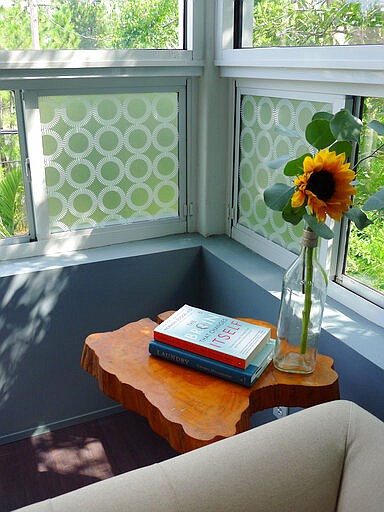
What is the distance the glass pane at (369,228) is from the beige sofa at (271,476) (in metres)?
0.59

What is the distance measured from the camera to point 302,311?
1.43m

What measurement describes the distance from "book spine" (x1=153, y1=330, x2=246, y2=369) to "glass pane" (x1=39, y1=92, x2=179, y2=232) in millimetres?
850

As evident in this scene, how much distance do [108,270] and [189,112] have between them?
73cm

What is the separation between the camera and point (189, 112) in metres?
2.28

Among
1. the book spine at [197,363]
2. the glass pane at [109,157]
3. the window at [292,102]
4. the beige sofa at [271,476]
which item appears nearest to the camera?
the beige sofa at [271,476]

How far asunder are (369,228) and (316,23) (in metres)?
0.64

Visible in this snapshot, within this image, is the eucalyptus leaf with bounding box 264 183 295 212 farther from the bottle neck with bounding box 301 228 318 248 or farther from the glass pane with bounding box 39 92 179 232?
the glass pane with bounding box 39 92 179 232

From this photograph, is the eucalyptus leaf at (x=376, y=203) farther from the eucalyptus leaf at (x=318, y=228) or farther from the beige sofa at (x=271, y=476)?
the beige sofa at (x=271, y=476)

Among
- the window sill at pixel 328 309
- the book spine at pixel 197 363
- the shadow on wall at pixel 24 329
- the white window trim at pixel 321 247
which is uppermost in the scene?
the white window trim at pixel 321 247

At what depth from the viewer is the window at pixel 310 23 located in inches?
58.4

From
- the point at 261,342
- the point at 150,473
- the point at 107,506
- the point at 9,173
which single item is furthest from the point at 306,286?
the point at 9,173

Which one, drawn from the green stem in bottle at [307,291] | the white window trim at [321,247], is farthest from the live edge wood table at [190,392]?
the white window trim at [321,247]

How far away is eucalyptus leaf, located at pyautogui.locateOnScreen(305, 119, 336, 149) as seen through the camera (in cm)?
131

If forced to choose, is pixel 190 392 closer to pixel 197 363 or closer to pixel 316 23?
pixel 197 363
